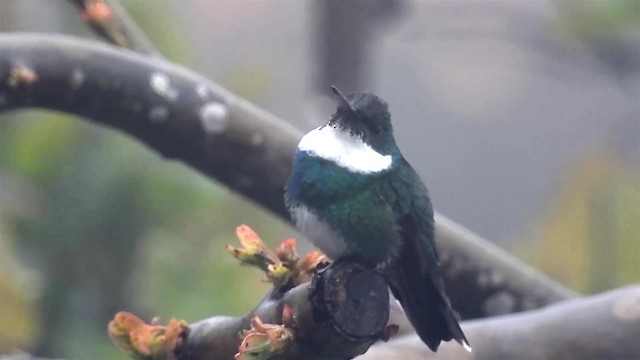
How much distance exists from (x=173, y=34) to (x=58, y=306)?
662 mm

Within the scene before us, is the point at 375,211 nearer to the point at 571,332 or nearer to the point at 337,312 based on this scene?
the point at 337,312

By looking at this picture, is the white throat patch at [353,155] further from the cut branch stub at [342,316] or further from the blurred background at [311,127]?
the blurred background at [311,127]

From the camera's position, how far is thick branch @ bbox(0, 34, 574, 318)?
94 centimetres

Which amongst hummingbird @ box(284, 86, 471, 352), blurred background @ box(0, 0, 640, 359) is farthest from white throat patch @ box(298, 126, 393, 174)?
blurred background @ box(0, 0, 640, 359)

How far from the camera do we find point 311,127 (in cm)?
182

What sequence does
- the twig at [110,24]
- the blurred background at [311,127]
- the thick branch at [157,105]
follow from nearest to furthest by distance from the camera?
the thick branch at [157,105], the twig at [110,24], the blurred background at [311,127]

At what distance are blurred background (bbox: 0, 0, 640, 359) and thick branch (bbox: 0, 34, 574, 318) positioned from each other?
733 millimetres

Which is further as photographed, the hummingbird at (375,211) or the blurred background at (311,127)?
the blurred background at (311,127)

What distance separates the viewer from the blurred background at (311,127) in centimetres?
204

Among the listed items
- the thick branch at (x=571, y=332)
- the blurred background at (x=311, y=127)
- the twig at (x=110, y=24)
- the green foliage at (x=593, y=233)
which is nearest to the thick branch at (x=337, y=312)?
the thick branch at (x=571, y=332)

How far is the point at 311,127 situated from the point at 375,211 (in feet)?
3.98

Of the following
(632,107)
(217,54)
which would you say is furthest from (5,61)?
(632,107)

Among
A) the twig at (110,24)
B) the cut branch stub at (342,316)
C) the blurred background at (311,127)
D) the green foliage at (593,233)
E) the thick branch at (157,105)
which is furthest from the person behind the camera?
the green foliage at (593,233)

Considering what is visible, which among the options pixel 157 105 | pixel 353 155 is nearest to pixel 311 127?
pixel 157 105
